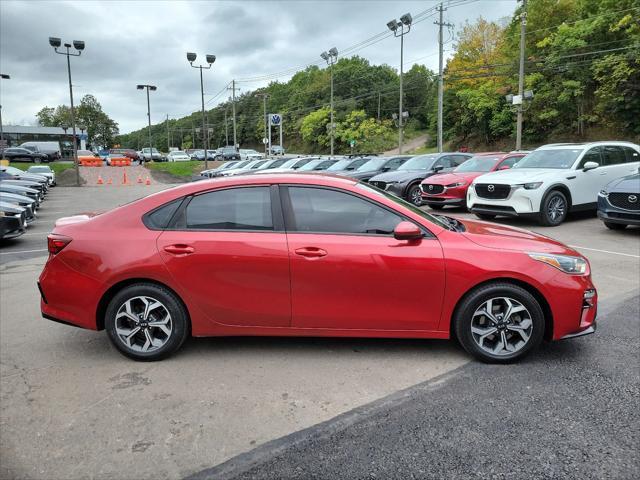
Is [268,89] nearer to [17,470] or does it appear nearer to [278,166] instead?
[278,166]

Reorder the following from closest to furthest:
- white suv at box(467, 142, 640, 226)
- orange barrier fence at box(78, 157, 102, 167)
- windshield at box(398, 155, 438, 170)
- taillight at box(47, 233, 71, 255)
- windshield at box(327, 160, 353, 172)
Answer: taillight at box(47, 233, 71, 255) < white suv at box(467, 142, 640, 226) < windshield at box(398, 155, 438, 170) < windshield at box(327, 160, 353, 172) < orange barrier fence at box(78, 157, 102, 167)

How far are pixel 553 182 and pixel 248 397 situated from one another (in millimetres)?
9406

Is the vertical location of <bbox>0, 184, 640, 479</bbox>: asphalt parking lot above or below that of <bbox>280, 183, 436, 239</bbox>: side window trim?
below

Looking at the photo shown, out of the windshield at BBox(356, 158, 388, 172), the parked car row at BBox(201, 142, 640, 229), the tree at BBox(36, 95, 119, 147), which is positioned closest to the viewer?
the parked car row at BBox(201, 142, 640, 229)

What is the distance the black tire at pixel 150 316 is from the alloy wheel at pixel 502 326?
2303mm

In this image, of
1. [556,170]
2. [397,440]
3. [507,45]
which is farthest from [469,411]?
[507,45]

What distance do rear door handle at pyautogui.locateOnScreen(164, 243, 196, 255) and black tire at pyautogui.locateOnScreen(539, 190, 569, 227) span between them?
28.9 ft

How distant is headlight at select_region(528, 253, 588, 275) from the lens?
3844 millimetres

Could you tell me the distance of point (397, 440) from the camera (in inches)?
112

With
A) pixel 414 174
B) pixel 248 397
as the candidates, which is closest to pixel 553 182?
pixel 414 174

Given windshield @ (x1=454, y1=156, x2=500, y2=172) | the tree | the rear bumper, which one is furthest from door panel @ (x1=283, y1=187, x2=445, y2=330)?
the tree

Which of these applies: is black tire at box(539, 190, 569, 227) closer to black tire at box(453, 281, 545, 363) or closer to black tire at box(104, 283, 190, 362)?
black tire at box(453, 281, 545, 363)

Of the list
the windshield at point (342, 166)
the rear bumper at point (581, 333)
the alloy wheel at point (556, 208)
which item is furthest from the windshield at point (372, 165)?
the rear bumper at point (581, 333)

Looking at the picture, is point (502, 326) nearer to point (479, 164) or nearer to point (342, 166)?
point (479, 164)
